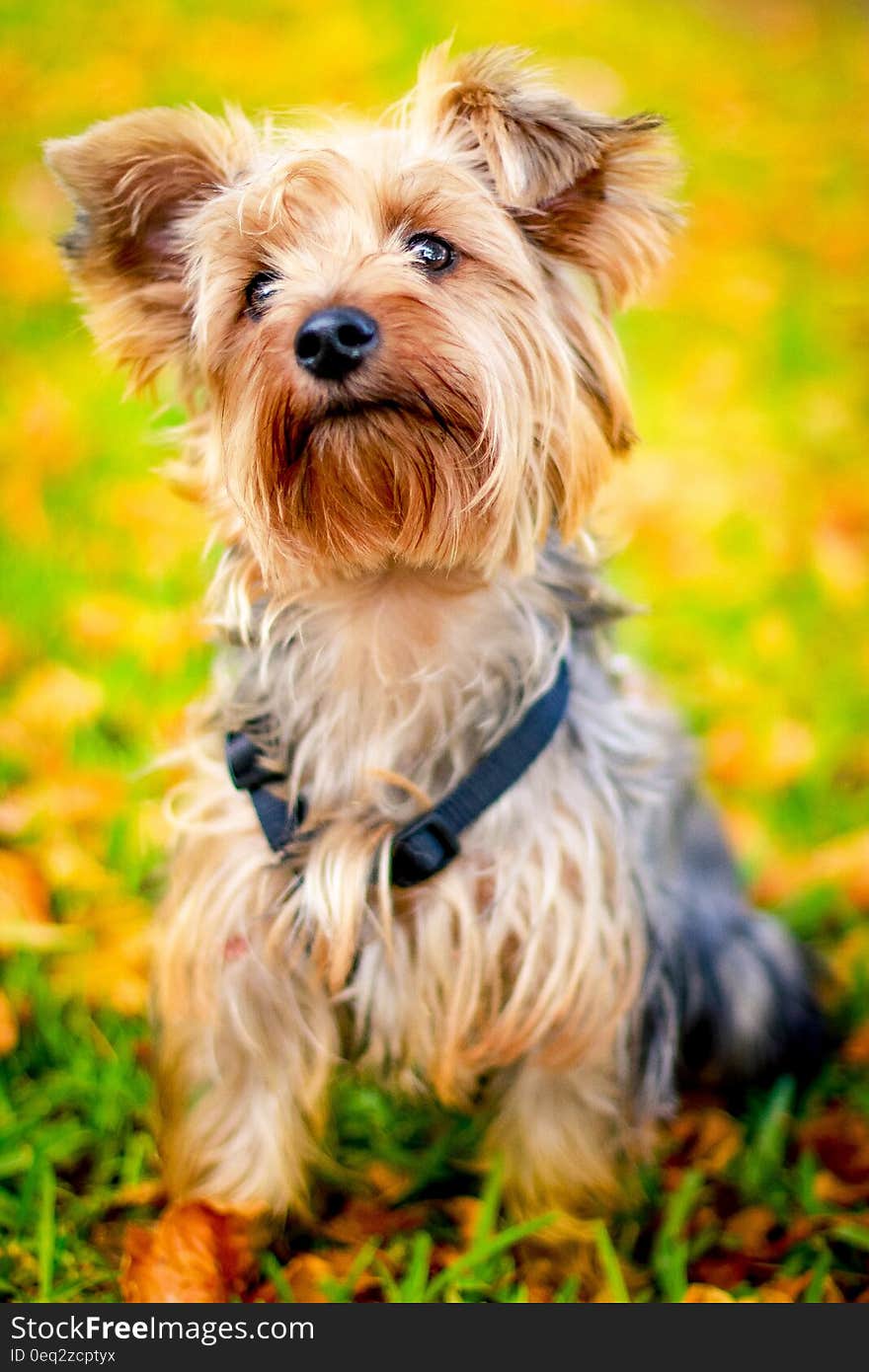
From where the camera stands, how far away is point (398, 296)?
196 cm

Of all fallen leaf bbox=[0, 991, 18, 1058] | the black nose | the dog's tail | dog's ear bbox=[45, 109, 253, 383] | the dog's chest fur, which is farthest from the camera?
the dog's tail

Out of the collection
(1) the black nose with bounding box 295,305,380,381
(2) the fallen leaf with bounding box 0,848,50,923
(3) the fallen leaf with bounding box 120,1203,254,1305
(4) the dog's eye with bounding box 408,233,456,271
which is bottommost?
(3) the fallen leaf with bounding box 120,1203,254,1305

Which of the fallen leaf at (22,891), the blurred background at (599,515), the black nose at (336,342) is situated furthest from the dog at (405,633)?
the fallen leaf at (22,891)

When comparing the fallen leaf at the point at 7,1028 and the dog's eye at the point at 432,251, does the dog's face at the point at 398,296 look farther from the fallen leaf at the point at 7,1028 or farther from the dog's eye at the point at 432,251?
the fallen leaf at the point at 7,1028

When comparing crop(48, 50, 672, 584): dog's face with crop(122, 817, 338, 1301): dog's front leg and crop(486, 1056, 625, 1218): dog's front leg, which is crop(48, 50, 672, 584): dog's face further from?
crop(486, 1056, 625, 1218): dog's front leg

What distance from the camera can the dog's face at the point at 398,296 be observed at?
2010 mm

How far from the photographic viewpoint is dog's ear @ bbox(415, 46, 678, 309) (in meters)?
2.04

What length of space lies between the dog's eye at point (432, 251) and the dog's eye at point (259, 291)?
24 cm

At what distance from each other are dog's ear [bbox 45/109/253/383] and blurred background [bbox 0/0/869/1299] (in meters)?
0.29

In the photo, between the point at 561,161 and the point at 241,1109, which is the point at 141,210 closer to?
the point at 561,161

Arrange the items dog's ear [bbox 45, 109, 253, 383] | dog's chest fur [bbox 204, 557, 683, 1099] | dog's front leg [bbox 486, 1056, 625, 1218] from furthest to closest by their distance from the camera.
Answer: dog's front leg [bbox 486, 1056, 625, 1218] → dog's chest fur [bbox 204, 557, 683, 1099] → dog's ear [bbox 45, 109, 253, 383]

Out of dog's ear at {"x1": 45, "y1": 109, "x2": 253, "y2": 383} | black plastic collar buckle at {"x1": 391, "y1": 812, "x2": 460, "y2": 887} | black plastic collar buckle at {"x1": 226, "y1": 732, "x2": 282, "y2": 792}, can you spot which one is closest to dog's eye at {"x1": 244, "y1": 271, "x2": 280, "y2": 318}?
dog's ear at {"x1": 45, "y1": 109, "x2": 253, "y2": 383}

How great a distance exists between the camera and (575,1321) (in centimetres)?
224

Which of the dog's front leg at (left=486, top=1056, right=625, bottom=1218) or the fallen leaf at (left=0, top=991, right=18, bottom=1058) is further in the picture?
the fallen leaf at (left=0, top=991, right=18, bottom=1058)
